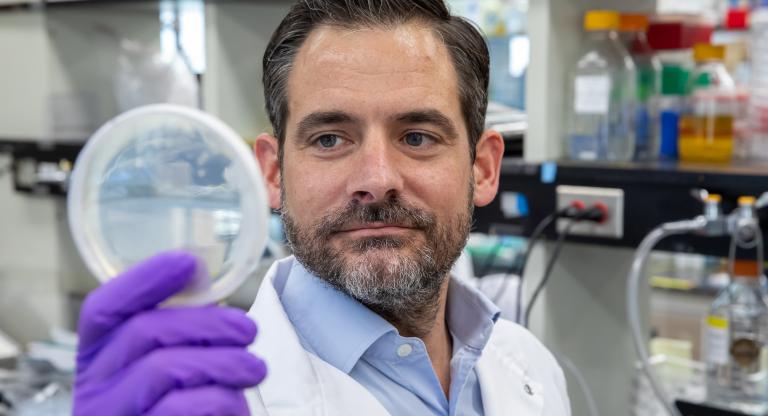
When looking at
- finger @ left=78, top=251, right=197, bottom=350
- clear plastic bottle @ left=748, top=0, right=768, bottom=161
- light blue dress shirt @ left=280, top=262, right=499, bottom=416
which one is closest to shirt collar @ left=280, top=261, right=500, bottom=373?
light blue dress shirt @ left=280, top=262, right=499, bottom=416

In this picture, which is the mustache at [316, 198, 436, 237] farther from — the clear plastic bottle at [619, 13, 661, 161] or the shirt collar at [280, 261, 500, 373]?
the clear plastic bottle at [619, 13, 661, 161]

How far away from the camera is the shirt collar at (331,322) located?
1.25 metres

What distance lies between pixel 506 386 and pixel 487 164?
1.22ft

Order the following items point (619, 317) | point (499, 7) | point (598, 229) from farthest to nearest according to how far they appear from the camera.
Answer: point (499, 7) → point (619, 317) → point (598, 229)

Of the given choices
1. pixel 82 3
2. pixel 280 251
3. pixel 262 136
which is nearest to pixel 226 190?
pixel 262 136

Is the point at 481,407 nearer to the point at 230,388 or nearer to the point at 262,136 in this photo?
the point at 262,136

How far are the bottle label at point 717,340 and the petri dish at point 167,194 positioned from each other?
1.28 m

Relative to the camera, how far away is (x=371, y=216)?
121cm

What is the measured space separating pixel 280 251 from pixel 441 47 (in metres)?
1.33

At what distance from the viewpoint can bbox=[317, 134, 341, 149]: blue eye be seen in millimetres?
1264

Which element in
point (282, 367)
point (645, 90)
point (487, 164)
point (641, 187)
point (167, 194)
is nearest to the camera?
point (167, 194)

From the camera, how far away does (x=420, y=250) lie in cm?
125

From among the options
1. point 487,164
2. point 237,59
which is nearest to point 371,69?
point 487,164

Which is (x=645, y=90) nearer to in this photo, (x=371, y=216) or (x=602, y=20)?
(x=602, y=20)
